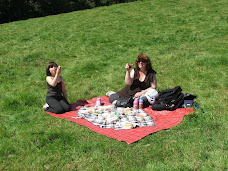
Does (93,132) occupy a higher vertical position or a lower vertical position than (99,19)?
lower

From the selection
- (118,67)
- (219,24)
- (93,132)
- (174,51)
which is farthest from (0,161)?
(219,24)

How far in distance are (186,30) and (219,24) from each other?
2.00 meters

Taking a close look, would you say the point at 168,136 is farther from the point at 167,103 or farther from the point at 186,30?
the point at 186,30

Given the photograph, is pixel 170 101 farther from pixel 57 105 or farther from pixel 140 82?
pixel 57 105

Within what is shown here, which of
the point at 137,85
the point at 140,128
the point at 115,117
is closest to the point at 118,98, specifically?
the point at 137,85

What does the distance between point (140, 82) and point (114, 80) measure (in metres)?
1.94

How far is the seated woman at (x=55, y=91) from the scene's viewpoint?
20.8 ft

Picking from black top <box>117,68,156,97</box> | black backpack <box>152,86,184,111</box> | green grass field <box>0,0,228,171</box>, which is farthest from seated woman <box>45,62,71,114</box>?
black backpack <box>152,86,184,111</box>

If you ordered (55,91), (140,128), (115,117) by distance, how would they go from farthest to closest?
(55,91) < (115,117) < (140,128)

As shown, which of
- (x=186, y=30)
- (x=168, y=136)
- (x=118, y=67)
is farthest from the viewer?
(x=186, y=30)

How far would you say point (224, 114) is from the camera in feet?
18.9

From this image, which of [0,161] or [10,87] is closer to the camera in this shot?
[0,161]

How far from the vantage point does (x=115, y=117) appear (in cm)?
591

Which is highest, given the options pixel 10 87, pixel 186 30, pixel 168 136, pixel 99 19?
pixel 99 19
